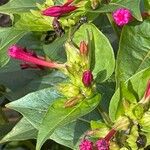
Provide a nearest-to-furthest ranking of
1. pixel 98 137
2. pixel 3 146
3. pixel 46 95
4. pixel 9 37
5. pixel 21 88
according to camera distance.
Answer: pixel 98 137 < pixel 46 95 < pixel 9 37 < pixel 21 88 < pixel 3 146

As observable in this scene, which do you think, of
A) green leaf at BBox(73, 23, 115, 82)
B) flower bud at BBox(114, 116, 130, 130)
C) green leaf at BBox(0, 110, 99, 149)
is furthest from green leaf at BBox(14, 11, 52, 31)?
flower bud at BBox(114, 116, 130, 130)

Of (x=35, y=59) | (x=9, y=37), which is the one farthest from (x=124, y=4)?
(x=9, y=37)

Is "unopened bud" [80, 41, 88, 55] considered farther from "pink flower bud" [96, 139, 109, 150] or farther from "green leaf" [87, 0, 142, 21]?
"pink flower bud" [96, 139, 109, 150]

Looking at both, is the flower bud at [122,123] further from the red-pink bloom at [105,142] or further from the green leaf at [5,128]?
the green leaf at [5,128]

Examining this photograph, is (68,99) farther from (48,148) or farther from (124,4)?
(48,148)

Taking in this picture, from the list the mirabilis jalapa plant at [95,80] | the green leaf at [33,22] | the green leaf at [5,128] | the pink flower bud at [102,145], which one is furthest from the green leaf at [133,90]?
the green leaf at [5,128]

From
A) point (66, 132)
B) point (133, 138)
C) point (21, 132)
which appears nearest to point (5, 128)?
point (21, 132)
